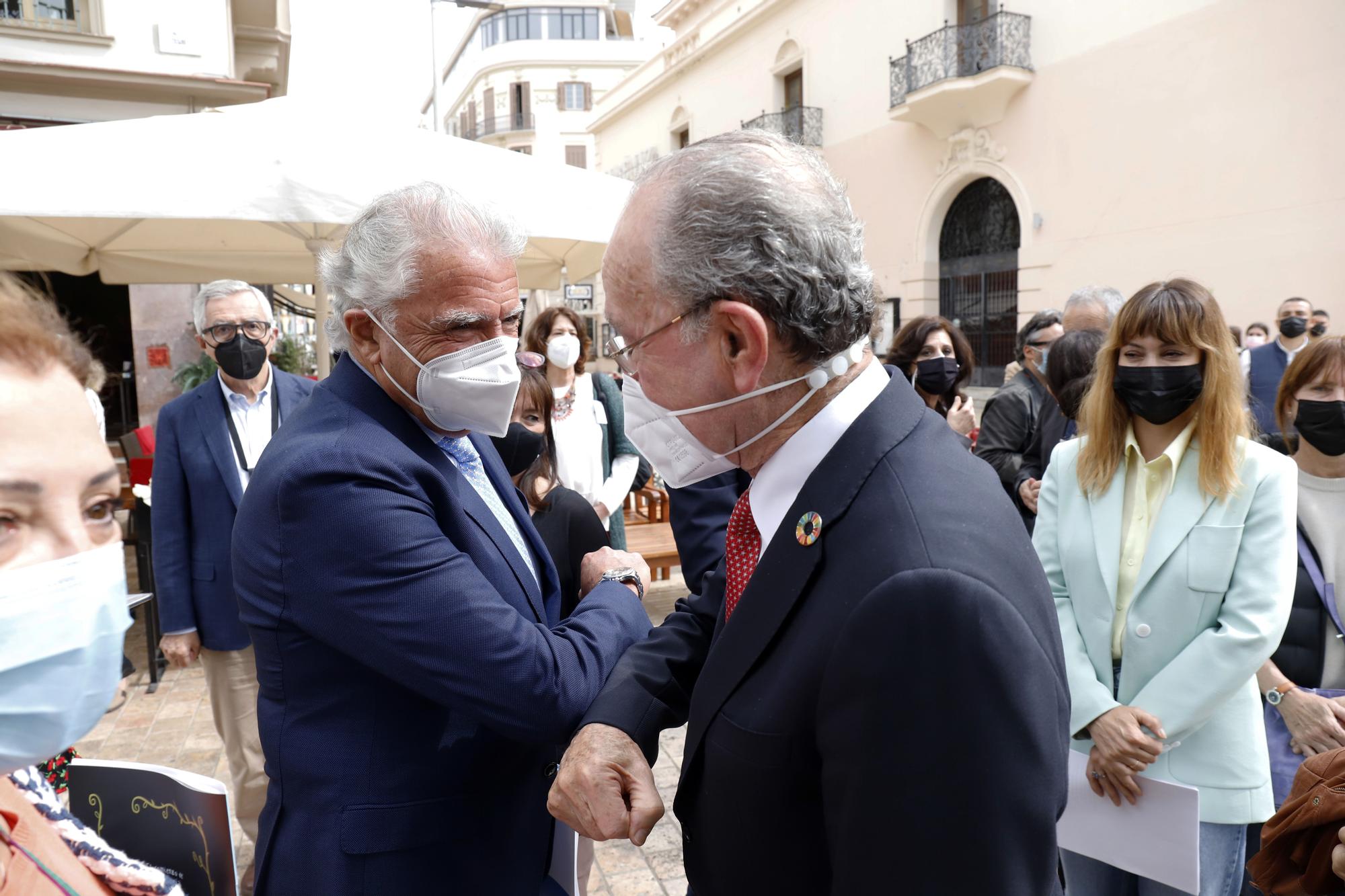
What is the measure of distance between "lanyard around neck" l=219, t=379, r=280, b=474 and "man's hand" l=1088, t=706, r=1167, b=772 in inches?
124

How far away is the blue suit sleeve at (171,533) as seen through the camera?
355 centimetres

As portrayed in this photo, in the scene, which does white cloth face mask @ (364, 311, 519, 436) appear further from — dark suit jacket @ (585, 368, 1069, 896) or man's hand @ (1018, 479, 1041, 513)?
man's hand @ (1018, 479, 1041, 513)

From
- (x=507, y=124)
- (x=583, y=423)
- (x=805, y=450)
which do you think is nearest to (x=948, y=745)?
(x=805, y=450)

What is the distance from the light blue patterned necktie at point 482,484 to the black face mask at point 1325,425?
227cm

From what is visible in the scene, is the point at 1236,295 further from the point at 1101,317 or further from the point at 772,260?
the point at 772,260

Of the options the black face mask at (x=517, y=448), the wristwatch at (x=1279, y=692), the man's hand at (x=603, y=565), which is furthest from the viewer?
the black face mask at (x=517, y=448)

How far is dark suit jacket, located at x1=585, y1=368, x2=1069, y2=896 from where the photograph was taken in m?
0.96

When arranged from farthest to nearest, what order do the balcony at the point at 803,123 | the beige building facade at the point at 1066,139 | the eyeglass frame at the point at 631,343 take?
the balcony at the point at 803,123, the beige building facade at the point at 1066,139, the eyeglass frame at the point at 631,343

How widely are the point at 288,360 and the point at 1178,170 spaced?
13322 mm

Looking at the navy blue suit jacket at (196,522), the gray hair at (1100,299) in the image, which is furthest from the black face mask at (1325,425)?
the navy blue suit jacket at (196,522)

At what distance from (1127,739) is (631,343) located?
1.68m

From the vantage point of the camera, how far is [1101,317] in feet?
15.5

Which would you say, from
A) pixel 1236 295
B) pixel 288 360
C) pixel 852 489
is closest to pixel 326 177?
pixel 852 489

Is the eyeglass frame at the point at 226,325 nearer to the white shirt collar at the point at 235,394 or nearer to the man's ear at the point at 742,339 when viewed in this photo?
the white shirt collar at the point at 235,394
